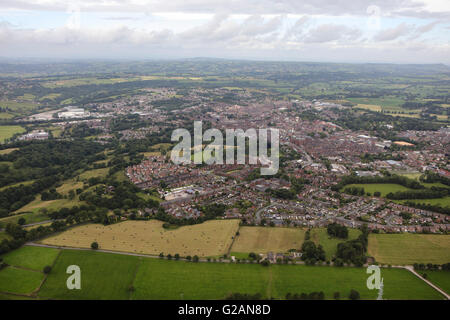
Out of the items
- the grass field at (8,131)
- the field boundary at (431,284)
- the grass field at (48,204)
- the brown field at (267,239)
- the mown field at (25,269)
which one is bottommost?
the field boundary at (431,284)

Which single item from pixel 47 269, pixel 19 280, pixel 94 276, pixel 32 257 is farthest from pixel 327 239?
pixel 32 257

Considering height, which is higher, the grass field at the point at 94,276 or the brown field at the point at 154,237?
the brown field at the point at 154,237

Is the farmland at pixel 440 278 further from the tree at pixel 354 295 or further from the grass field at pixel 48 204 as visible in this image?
the grass field at pixel 48 204

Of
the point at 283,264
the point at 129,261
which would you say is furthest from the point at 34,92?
the point at 283,264

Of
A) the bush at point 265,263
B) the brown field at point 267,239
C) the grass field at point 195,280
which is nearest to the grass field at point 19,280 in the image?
the grass field at point 195,280

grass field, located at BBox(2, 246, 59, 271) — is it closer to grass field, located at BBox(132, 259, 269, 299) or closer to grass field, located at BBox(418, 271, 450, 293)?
grass field, located at BBox(132, 259, 269, 299)

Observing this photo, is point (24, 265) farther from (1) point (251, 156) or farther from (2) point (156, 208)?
(1) point (251, 156)
